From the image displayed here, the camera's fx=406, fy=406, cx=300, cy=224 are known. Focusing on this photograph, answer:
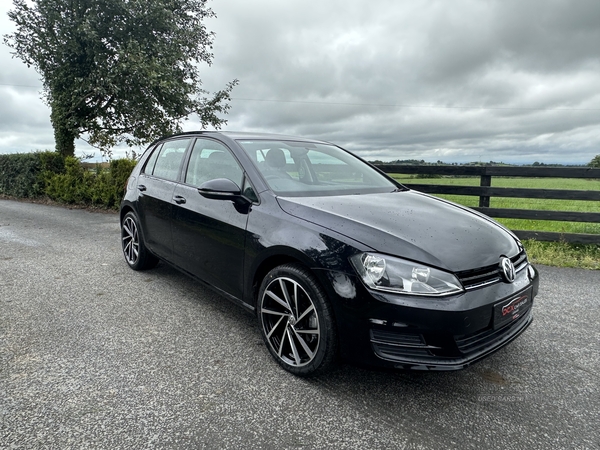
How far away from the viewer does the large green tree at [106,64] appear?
12.5 m

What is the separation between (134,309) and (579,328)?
390 cm

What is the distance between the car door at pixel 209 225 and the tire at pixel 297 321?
1.22 ft

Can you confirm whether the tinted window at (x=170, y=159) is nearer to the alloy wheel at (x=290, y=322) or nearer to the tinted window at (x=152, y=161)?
the tinted window at (x=152, y=161)

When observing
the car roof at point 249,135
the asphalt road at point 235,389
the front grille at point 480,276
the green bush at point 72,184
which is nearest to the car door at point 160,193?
the car roof at point 249,135

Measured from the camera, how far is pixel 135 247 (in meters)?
4.86

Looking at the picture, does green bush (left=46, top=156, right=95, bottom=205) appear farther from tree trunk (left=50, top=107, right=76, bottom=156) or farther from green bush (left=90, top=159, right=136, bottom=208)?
tree trunk (left=50, top=107, right=76, bottom=156)

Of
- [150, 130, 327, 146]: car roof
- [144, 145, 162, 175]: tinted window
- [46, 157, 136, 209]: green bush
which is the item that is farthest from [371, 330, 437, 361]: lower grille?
[46, 157, 136, 209]: green bush

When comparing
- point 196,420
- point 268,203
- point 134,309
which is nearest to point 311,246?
point 268,203

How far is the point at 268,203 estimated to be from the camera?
2.84 meters

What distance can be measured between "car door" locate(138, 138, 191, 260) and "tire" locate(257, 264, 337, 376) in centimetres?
161

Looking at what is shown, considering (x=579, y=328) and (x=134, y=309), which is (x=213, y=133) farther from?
(x=579, y=328)

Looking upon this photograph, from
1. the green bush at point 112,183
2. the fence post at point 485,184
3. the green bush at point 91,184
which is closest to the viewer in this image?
the fence post at point 485,184

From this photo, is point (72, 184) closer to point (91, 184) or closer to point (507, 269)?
point (91, 184)

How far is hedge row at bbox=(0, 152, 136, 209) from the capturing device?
1087cm
